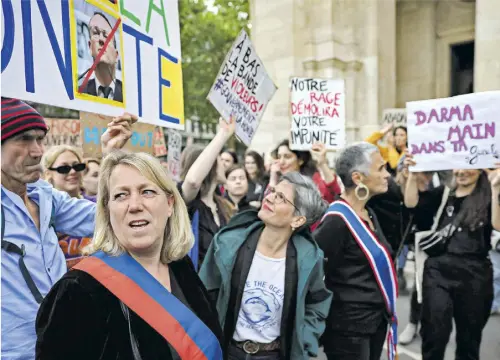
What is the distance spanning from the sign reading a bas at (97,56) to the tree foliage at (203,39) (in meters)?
14.9

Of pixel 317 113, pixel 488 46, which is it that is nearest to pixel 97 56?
pixel 317 113

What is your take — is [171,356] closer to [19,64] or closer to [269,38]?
[19,64]

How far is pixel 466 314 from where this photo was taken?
313 cm

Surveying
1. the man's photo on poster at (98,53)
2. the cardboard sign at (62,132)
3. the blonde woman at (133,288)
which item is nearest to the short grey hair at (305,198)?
the blonde woman at (133,288)

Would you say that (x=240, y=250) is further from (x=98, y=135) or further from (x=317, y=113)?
(x=317, y=113)

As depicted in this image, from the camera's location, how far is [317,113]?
4.38 m

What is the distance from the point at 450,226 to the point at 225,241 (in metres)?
1.87

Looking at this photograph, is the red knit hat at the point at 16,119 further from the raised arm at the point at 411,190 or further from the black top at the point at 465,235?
the black top at the point at 465,235

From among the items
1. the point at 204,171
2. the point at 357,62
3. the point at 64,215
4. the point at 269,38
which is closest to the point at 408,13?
the point at 357,62

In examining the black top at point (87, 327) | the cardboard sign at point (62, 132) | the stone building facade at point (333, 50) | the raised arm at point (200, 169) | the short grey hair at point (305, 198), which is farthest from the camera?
the stone building facade at point (333, 50)

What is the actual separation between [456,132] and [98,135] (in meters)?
2.63

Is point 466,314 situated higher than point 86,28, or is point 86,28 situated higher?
point 86,28

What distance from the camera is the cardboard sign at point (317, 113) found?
170 inches

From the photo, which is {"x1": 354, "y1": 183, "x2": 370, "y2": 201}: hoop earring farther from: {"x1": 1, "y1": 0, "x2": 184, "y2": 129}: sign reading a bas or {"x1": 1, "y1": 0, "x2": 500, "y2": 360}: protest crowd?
{"x1": 1, "y1": 0, "x2": 184, "y2": 129}: sign reading a bas
